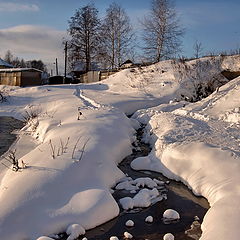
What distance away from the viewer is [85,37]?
1400 inches

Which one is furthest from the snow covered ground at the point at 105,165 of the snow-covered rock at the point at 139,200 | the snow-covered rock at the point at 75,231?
the snow-covered rock at the point at 139,200

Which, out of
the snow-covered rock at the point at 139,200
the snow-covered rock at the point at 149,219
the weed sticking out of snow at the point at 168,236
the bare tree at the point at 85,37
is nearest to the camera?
the weed sticking out of snow at the point at 168,236

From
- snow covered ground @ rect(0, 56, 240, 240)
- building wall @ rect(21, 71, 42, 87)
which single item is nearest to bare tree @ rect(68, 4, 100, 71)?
building wall @ rect(21, 71, 42, 87)

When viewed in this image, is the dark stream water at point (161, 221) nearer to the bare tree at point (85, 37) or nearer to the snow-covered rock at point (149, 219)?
the snow-covered rock at point (149, 219)

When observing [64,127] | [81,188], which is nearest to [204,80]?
[64,127]

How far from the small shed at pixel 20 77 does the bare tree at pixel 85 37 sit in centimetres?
973

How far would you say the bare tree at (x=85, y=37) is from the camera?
35.2m

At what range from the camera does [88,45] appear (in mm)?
35344

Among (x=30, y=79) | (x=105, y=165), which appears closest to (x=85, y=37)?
(x=30, y=79)

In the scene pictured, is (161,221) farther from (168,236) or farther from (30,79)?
(30,79)

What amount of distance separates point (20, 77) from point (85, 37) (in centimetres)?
1276

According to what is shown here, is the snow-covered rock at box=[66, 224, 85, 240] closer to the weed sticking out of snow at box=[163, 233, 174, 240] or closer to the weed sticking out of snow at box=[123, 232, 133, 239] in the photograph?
the weed sticking out of snow at box=[123, 232, 133, 239]

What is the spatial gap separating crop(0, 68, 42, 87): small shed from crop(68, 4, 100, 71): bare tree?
9731 mm

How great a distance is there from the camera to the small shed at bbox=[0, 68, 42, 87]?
25.1 m
